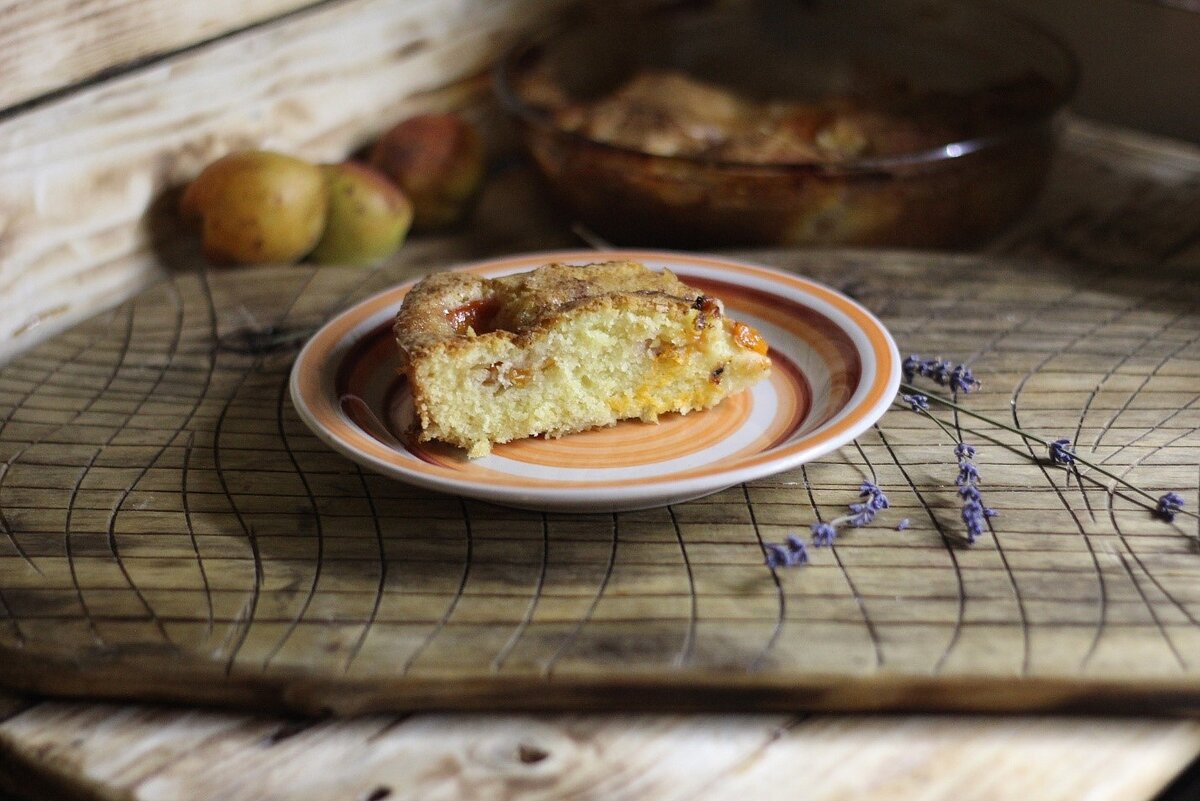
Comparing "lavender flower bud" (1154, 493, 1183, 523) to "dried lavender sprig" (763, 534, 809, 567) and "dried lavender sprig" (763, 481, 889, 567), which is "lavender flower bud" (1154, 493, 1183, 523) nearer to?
"dried lavender sprig" (763, 481, 889, 567)

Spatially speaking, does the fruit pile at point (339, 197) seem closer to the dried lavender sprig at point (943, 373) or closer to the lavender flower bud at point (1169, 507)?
the dried lavender sprig at point (943, 373)

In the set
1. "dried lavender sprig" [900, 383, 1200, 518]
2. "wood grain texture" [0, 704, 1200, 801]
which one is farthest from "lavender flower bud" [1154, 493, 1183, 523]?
"wood grain texture" [0, 704, 1200, 801]

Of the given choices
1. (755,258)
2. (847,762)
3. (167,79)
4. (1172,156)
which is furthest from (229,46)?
(1172,156)

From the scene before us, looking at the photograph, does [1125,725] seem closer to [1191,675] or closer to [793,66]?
[1191,675]

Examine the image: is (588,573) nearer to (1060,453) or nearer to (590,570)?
(590,570)

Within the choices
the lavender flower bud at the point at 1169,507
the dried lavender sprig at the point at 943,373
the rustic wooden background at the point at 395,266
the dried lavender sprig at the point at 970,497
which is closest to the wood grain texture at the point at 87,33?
the rustic wooden background at the point at 395,266

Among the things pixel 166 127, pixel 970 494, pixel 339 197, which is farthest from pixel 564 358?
pixel 166 127
